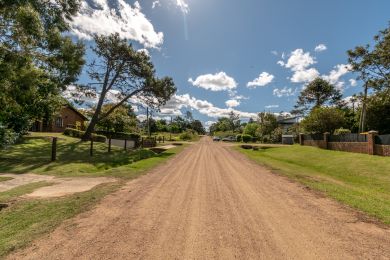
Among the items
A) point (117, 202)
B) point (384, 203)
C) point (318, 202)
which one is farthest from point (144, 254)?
point (384, 203)

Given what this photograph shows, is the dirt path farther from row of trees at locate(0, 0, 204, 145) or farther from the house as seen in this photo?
the house

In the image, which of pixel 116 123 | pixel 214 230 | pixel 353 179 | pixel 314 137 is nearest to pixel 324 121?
pixel 314 137

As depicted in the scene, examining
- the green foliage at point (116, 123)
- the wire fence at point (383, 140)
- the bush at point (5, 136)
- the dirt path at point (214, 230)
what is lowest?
the dirt path at point (214, 230)

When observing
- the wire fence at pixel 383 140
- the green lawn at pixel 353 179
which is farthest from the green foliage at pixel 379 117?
the green lawn at pixel 353 179

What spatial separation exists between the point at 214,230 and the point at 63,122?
1917 inches

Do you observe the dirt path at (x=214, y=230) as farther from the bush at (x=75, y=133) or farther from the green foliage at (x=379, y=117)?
the green foliage at (x=379, y=117)

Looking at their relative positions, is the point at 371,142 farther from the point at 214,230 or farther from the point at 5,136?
the point at 5,136

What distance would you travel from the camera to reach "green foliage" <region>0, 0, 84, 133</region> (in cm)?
1119

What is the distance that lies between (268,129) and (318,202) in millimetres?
62154

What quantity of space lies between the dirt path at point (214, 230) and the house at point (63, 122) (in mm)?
40775

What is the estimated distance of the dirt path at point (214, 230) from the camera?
432cm

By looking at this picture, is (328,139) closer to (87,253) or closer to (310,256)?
(310,256)

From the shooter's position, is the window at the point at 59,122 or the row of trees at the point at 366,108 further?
the window at the point at 59,122

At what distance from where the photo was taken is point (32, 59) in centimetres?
1291
